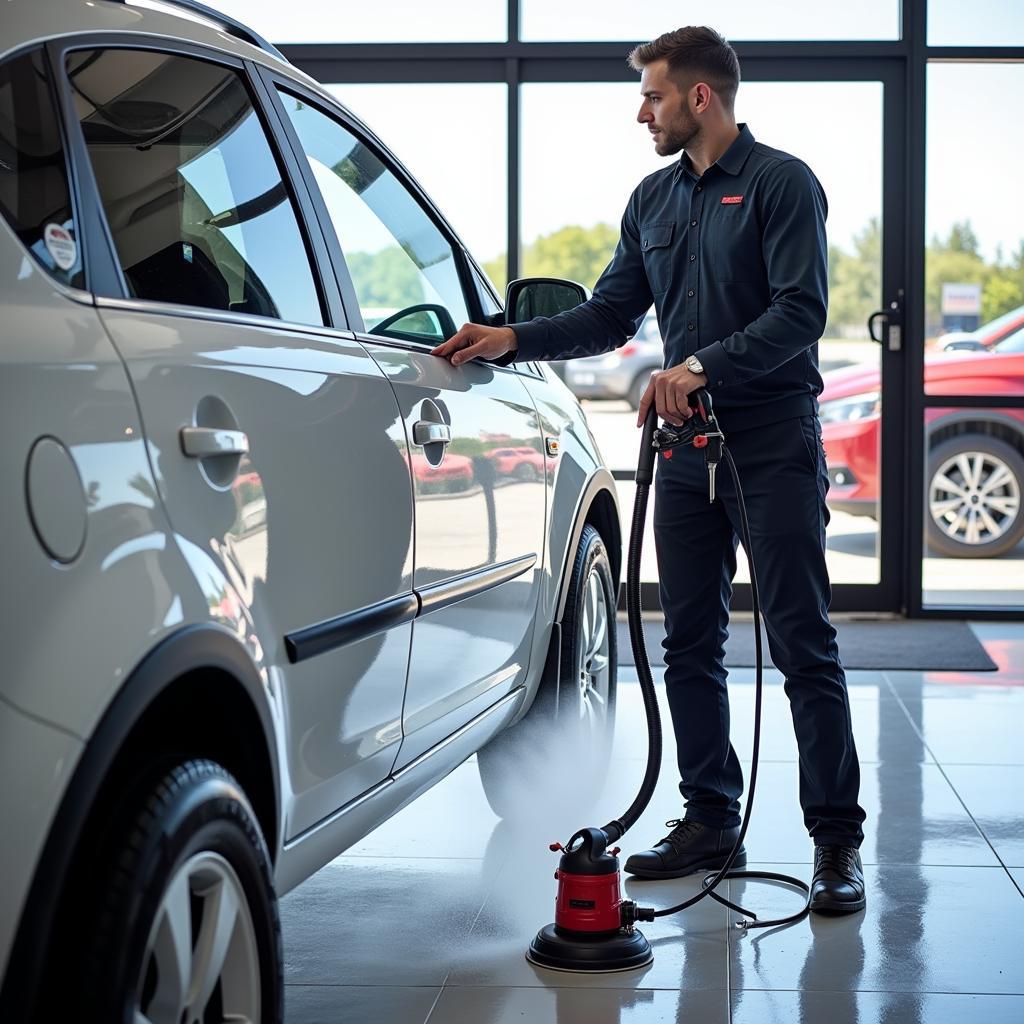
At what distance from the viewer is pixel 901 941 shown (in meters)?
2.86

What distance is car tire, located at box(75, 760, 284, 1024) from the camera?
143 cm

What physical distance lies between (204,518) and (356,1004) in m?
1.24

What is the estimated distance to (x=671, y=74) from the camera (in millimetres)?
3180

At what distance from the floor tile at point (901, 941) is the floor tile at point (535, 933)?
0.20ft

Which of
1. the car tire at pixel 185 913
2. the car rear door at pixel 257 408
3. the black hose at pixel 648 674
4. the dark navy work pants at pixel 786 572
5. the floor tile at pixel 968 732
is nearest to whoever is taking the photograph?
the car tire at pixel 185 913

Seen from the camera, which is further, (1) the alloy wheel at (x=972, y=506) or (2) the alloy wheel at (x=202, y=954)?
(1) the alloy wheel at (x=972, y=506)

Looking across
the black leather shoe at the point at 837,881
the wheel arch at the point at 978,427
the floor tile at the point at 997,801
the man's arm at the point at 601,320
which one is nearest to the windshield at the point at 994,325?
the wheel arch at the point at 978,427

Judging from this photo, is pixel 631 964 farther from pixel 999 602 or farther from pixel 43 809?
pixel 999 602

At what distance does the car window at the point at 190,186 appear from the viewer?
186 centimetres

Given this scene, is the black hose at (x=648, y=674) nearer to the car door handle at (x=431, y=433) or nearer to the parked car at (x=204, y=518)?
the parked car at (x=204, y=518)

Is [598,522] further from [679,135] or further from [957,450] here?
[957,450]

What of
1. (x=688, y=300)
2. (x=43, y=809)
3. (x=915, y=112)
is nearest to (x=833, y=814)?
(x=688, y=300)

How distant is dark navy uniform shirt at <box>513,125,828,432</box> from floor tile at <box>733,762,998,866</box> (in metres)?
1.07

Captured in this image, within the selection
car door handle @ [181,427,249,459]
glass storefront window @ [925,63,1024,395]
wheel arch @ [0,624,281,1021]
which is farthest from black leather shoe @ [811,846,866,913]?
glass storefront window @ [925,63,1024,395]
